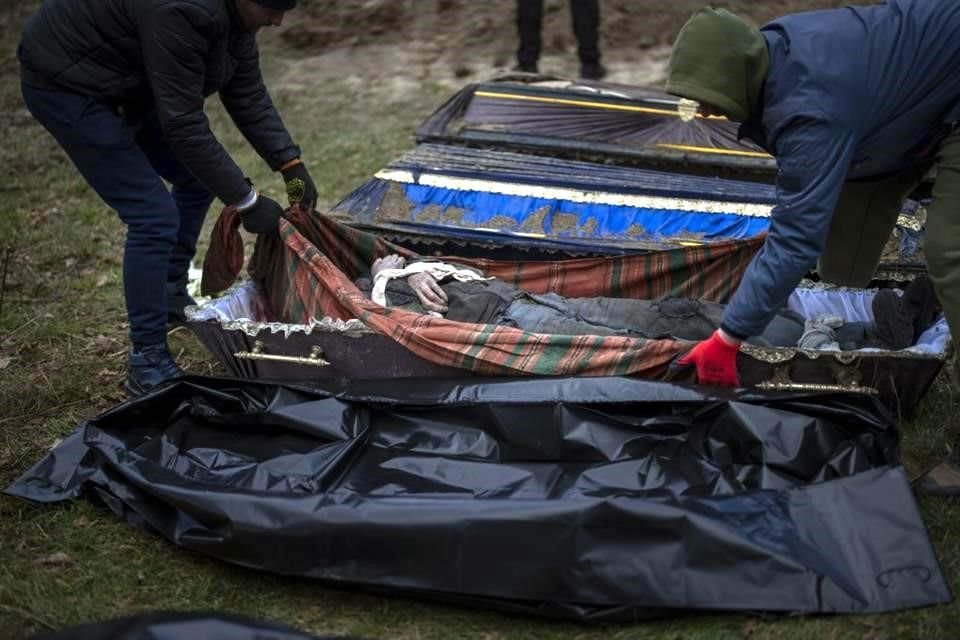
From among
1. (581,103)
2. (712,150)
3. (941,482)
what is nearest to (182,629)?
(941,482)

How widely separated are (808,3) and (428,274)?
7.21 metres

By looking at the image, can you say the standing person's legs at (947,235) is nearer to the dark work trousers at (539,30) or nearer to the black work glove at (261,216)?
the black work glove at (261,216)

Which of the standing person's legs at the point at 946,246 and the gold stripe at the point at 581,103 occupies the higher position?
the standing person's legs at the point at 946,246

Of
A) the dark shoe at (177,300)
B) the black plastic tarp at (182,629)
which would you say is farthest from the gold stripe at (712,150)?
the black plastic tarp at (182,629)

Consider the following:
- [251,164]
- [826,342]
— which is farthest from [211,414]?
[251,164]

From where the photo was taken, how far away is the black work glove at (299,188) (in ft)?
13.6

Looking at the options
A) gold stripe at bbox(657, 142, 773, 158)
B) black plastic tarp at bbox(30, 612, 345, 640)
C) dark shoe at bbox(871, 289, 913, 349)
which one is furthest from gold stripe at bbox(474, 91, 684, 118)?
black plastic tarp at bbox(30, 612, 345, 640)

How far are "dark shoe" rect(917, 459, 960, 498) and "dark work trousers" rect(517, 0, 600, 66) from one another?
5460 mm

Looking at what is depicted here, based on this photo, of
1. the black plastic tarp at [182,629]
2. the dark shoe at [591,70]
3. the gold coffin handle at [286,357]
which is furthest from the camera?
the dark shoe at [591,70]

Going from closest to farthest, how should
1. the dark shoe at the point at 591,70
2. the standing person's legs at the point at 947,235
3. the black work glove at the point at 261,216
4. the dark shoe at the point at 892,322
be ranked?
the standing person's legs at the point at 947,235 < the dark shoe at the point at 892,322 < the black work glove at the point at 261,216 < the dark shoe at the point at 591,70

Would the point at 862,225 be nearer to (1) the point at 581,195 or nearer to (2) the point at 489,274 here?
(1) the point at 581,195

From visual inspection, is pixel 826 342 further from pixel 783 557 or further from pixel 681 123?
pixel 681 123

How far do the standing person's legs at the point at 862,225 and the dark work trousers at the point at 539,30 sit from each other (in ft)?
14.7

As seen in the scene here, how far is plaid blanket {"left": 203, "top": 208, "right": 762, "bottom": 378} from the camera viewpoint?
11.0ft
